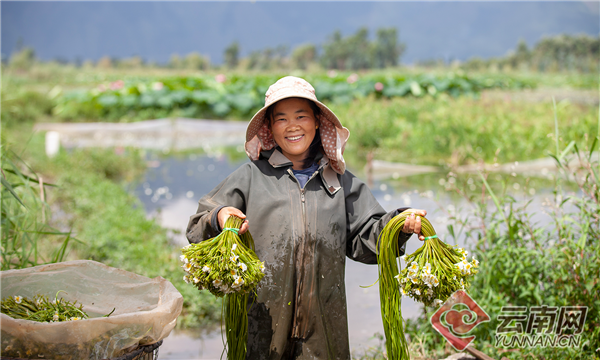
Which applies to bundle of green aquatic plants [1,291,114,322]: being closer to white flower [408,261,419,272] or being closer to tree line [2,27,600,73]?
white flower [408,261,419,272]

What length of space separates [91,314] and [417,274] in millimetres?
1245

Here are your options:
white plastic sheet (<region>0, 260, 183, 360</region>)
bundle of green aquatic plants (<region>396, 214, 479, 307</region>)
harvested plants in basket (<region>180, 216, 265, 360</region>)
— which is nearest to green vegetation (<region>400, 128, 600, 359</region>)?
bundle of green aquatic plants (<region>396, 214, 479, 307</region>)

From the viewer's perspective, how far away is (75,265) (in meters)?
2.03

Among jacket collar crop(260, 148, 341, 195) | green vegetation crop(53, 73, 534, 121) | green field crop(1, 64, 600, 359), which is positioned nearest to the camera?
jacket collar crop(260, 148, 341, 195)

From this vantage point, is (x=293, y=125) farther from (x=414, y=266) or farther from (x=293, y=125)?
(x=414, y=266)

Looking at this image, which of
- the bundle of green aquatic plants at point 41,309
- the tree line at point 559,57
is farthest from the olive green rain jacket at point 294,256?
the tree line at point 559,57

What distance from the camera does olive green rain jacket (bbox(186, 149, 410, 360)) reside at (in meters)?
1.90

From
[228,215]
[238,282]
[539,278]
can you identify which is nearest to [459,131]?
[539,278]

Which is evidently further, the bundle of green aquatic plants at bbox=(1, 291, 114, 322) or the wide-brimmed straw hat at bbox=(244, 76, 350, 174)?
the wide-brimmed straw hat at bbox=(244, 76, 350, 174)

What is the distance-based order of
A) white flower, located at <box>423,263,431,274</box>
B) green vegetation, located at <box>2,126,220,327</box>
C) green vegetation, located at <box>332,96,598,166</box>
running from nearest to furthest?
white flower, located at <box>423,263,431,274</box> → green vegetation, located at <box>2,126,220,327</box> → green vegetation, located at <box>332,96,598,166</box>

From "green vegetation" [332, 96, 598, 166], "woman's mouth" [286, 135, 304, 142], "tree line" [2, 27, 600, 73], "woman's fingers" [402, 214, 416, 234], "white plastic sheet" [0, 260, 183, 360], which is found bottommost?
"white plastic sheet" [0, 260, 183, 360]

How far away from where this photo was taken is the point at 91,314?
6.32ft

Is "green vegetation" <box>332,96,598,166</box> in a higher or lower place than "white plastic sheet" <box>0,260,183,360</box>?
higher

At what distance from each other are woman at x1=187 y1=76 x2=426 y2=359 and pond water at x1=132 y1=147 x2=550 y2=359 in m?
0.80
